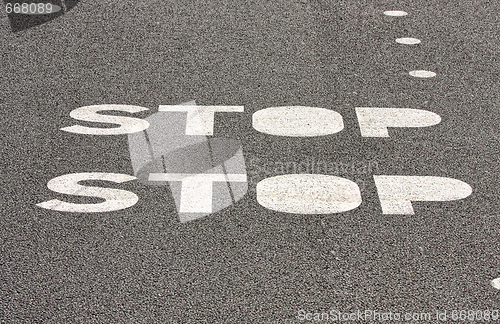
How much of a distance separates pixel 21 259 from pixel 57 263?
0.20m

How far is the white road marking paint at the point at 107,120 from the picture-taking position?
5.01 metres

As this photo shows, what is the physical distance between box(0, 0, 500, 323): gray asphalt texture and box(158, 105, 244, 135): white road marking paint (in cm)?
8

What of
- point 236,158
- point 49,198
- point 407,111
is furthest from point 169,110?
point 407,111

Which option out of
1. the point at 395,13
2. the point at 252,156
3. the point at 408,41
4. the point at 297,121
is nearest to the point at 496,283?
the point at 252,156

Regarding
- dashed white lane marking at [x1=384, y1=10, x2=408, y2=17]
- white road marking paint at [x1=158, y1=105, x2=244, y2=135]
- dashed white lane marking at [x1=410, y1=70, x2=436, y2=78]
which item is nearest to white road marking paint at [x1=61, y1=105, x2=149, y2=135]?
white road marking paint at [x1=158, y1=105, x2=244, y2=135]

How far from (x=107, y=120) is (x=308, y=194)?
1691 mm

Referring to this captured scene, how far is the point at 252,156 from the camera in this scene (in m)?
4.68

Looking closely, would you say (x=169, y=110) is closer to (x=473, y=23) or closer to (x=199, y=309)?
(x=199, y=309)

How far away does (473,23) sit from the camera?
7004 mm

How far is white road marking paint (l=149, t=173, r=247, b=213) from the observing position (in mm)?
4145

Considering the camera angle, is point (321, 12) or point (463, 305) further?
point (321, 12)

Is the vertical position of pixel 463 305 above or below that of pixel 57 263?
below

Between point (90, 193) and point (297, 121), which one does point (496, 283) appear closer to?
point (297, 121)

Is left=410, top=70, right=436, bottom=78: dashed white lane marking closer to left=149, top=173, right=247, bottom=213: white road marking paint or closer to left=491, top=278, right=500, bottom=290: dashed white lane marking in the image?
left=149, top=173, right=247, bottom=213: white road marking paint
